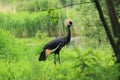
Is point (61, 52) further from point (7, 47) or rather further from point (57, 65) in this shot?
point (57, 65)

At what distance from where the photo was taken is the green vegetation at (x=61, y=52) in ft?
6.33

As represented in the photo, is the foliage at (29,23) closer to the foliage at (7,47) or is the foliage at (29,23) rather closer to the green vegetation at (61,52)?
the green vegetation at (61,52)

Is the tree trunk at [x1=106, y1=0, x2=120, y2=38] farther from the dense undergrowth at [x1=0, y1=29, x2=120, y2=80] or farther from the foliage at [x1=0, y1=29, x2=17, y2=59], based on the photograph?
the foliage at [x1=0, y1=29, x2=17, y2=59]

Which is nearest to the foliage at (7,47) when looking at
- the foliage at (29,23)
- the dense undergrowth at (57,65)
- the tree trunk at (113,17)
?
the dense undergrowth at (57,65)

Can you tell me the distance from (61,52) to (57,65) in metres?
1.96

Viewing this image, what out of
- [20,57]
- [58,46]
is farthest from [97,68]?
[20,57]

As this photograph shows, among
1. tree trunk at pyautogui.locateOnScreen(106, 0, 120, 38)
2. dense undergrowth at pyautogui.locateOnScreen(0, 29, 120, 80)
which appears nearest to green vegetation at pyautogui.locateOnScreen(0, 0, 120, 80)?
dense undergrowth at pyautogui.locateOnScreen(0, 29, 120, 80)

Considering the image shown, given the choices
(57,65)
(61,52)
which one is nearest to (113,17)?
(57,65)

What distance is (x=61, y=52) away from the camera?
24.3 ft

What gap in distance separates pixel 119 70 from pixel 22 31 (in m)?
14.4

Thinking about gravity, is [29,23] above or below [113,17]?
below

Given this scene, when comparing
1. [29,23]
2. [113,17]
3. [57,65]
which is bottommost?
[29,23]

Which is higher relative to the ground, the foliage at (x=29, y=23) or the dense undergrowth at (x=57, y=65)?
the dense undergrowth at (x=57, y=65)

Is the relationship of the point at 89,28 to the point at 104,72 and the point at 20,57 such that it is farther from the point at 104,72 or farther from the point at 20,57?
the point at 104,72
